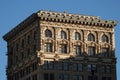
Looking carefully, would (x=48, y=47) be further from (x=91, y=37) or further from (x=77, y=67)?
(x=91, y=37)

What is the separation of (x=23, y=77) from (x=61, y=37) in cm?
1601

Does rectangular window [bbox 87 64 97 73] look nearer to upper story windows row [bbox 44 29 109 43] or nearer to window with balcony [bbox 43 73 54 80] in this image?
upper story windows row [bbox 44 29 109 43]

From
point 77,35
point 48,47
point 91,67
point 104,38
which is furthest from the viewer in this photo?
point 104,38

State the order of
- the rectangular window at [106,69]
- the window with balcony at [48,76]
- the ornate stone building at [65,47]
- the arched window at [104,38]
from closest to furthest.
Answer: the window with balcony at [48,76] → the ornate stone building at [65,47] → the rectangular window at [106,69] → the arched window at [104,38]

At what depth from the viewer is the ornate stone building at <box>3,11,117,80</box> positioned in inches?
5541

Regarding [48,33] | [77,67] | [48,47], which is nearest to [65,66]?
[77,67]

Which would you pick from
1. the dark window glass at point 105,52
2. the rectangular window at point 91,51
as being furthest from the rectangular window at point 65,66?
the dark window glass at point 105,52

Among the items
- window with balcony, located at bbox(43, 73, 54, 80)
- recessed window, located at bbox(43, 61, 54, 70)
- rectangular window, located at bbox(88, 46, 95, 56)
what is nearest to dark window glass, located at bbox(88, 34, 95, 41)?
rectangular window, located at bbox(88, 46, 95, 56)

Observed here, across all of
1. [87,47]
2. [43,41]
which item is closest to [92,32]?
[87,47]

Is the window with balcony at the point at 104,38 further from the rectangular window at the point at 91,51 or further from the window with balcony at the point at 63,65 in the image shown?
the window with balcony at the point at 63,65

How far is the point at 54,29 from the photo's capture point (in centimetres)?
14300

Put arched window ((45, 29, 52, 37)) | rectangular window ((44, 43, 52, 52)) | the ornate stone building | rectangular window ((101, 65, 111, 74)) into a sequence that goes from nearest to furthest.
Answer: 1. the ornate stone building
2. rectangular window ((44, 43, 52, 52))
3. arched window ((45, 29, 52, 37))
4. rectangular window ((101, 65, 111, 74))

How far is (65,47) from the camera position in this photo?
472 ft

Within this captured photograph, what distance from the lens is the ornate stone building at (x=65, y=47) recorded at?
141 metres
